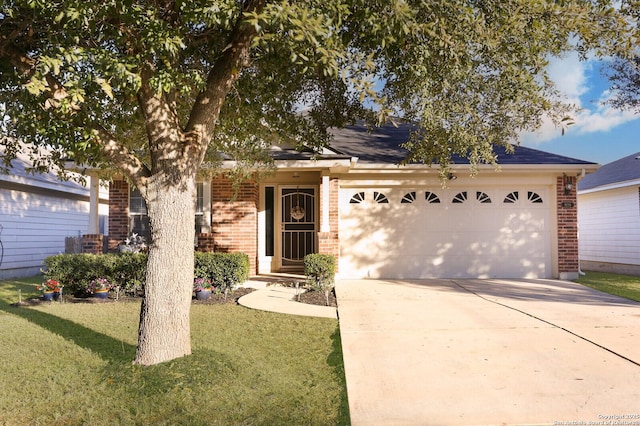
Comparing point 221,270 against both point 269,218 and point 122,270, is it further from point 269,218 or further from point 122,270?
point 269,218

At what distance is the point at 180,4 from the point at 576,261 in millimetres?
11196

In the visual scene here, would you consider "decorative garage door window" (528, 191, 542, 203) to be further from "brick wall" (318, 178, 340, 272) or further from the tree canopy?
the tree canopy

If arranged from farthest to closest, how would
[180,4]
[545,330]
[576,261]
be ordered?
1. [576,261]
2. [545,330]
3. [180,4]

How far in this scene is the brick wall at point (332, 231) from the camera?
1059 centimetres

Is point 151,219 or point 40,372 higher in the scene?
point 151,219

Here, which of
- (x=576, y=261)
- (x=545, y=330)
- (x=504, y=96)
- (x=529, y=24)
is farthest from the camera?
(x=576, y=261)

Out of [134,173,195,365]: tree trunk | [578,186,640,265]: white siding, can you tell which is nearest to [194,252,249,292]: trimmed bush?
[134,173,195,365]: tree trunk

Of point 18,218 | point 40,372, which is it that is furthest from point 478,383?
point 18,218

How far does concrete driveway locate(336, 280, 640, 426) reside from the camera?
3686 mm

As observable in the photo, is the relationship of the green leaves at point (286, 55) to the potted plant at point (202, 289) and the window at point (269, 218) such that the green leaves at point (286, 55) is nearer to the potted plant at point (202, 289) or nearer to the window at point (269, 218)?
the potted plant at point (202, 289)

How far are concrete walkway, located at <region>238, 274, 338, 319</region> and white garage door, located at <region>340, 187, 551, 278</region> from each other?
6.21ft

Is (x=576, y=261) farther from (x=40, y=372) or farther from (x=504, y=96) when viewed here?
(x=40, y=372)

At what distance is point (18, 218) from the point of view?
13.7 metres

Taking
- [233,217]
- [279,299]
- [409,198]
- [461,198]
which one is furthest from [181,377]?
[461,198]
